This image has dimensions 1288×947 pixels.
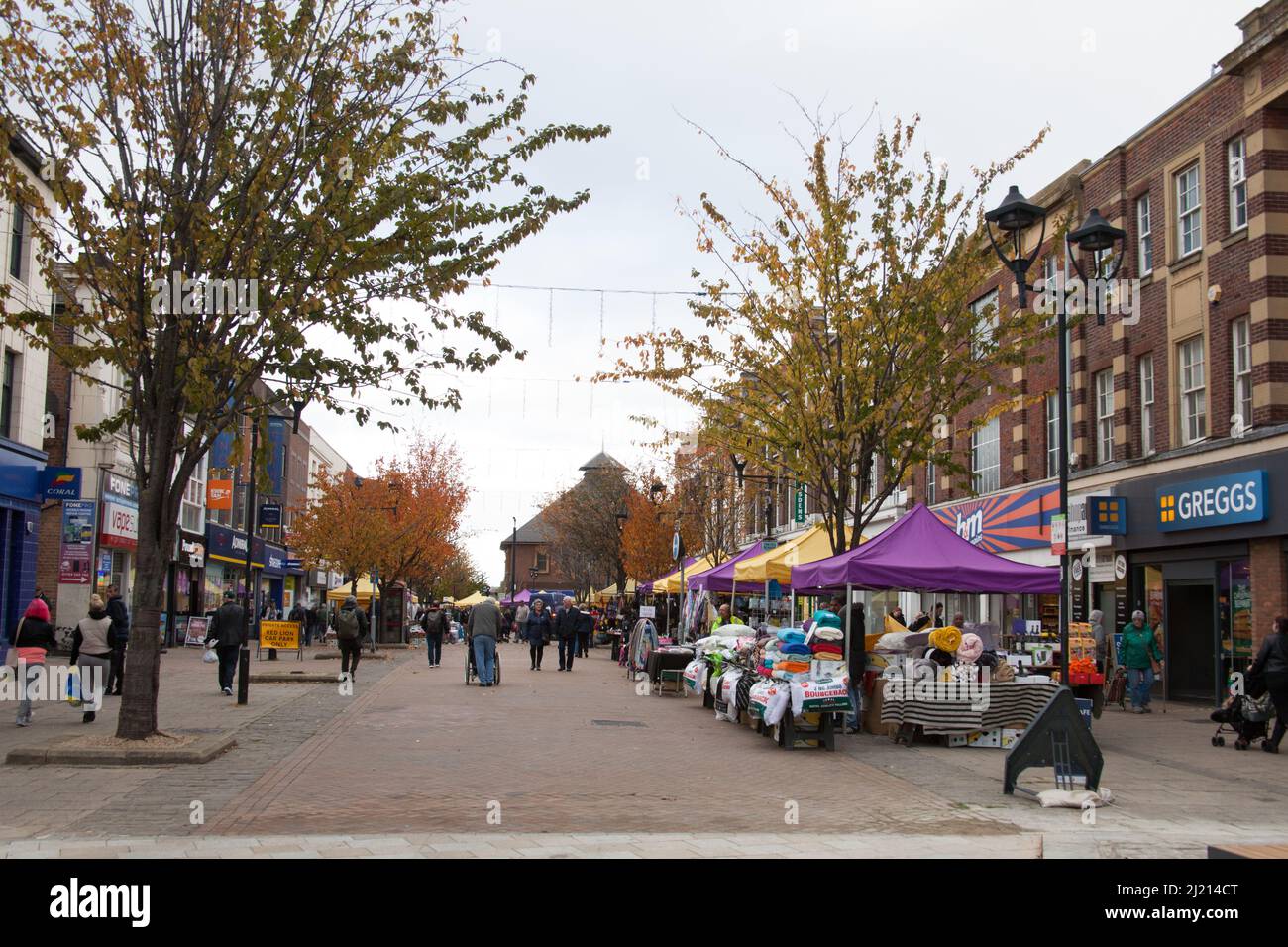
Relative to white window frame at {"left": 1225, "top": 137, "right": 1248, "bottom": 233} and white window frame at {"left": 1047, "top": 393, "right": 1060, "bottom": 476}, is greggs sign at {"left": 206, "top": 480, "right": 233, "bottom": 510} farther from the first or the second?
white window frame at {"left": 1225, "top": 137, "right": 1248, "bottom": 233}

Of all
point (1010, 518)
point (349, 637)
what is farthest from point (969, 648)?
point (1010, 518)

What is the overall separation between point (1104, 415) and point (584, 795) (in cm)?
1854

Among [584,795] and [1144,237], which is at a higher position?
[1144,237]

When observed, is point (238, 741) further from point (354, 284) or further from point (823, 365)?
point (823, 365)

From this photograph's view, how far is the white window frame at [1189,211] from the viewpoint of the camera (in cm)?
2208

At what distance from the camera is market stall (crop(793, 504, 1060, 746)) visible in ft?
48.6

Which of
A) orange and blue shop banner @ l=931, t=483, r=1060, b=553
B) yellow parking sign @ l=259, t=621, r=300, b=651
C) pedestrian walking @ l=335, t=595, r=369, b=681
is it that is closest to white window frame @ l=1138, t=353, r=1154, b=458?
orange and blue shop banner @ l=931, t=483, r=1060, b=553

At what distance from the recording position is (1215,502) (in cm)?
2050

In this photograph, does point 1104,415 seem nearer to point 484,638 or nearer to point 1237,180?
point 1237,180

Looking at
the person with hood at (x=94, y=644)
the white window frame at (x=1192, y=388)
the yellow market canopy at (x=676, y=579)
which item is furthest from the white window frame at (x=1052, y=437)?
the person with hood at (x=94, y=644)

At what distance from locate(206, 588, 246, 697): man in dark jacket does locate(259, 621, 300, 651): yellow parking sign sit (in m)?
8.10

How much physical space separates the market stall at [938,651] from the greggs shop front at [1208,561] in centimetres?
515

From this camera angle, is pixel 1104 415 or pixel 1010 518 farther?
pixel 1010 518

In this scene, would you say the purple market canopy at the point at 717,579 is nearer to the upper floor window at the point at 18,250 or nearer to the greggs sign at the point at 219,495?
the upper floor window at the point at 18,250
